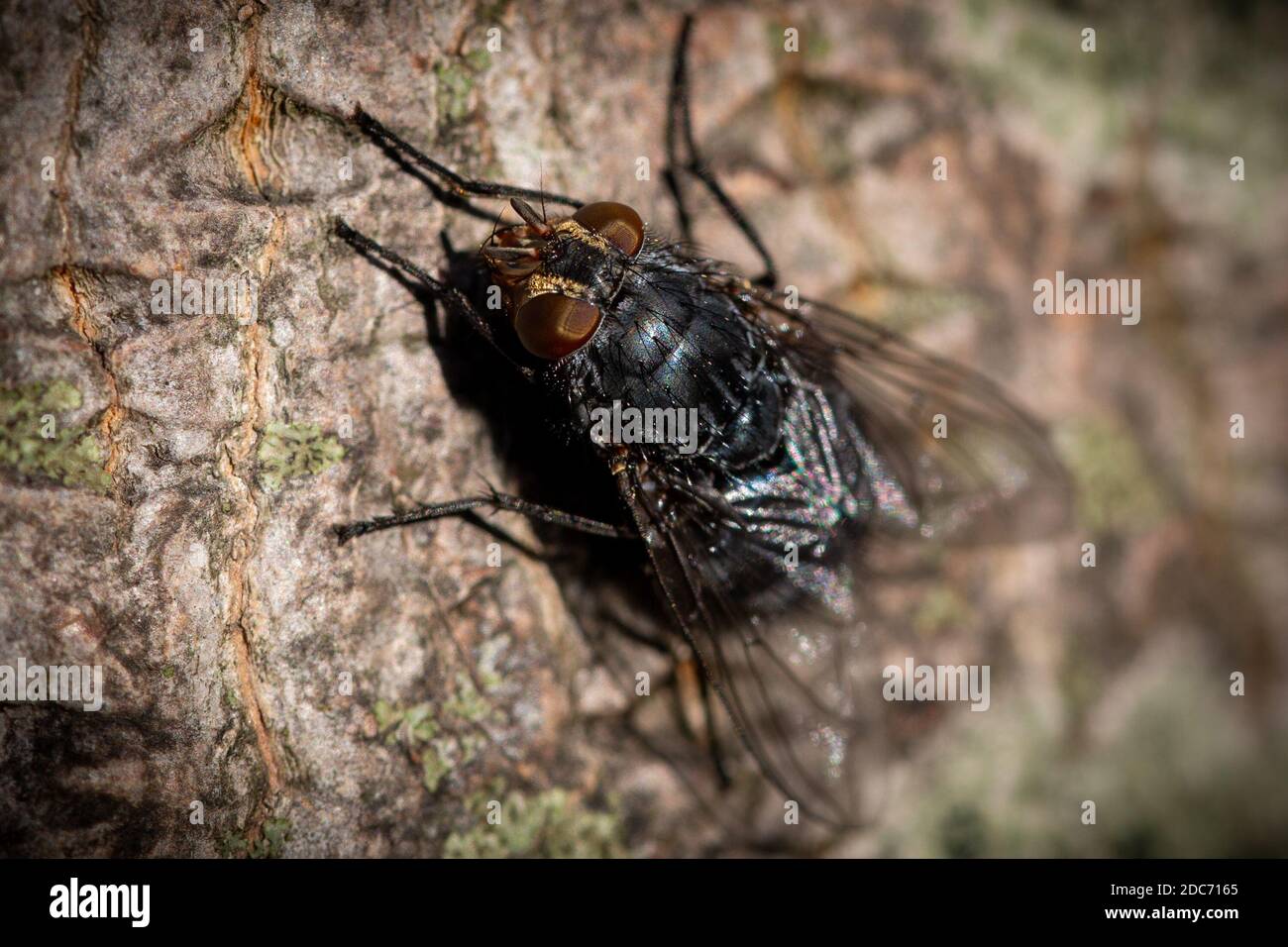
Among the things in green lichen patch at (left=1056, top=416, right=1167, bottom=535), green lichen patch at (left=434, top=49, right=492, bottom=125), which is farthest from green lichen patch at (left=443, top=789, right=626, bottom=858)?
green lichen patch at (left=1056, top=416, right=1167, bottom=535)

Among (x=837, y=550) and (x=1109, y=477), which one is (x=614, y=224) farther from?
(x=1109, y=477)

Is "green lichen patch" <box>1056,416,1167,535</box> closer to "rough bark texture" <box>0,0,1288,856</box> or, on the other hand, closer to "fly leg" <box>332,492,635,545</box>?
"rough bark texture" <box>0,0,1288,856</box>

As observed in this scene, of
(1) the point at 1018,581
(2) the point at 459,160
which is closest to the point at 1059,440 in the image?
(1) the point at 1018,581

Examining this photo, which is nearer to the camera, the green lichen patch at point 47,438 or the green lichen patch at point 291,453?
the green lichen patch at point 47,438

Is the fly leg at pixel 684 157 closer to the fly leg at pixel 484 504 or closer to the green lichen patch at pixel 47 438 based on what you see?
the fly leg at pixel 484 504

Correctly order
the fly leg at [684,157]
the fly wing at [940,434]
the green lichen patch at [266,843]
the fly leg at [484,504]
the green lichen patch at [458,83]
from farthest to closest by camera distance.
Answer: the fly wing at [940,434]
the fly leg at [684,157]
the green lichen patch at [458,83]
the fly leg at [484,504]
the green lichen patch at [266,843]

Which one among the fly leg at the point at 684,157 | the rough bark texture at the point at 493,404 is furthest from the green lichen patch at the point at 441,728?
the fly leg at the point at 684,157

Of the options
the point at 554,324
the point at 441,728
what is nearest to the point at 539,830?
the point at 441,728

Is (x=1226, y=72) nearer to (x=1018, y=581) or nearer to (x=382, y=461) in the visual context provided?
(x=1018, y=581)
